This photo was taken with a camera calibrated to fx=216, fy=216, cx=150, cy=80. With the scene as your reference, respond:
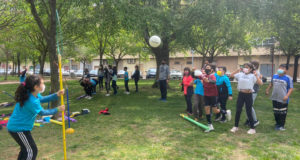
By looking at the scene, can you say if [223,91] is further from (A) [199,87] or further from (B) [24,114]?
(B) [24,114]

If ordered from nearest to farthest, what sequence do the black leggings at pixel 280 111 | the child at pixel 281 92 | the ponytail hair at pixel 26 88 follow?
the ponytail hair at pixel 26 88, the child at pixel 281 92, the black leggings at pixel 280 111

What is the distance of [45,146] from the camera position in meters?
4.87

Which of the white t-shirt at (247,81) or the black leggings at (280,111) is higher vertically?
the white t-shirt at (247,81)

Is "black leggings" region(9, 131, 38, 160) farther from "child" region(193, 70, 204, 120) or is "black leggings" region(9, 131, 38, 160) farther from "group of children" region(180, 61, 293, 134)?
"child" region(193, 70, 204, 120)

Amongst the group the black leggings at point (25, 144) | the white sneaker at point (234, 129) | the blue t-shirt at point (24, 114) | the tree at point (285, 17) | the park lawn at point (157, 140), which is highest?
the tree at point (285, 17)

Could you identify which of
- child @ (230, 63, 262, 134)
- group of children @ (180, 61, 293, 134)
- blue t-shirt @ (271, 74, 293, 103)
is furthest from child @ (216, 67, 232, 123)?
blue t-shirt @ (271, 74, 293, 103)

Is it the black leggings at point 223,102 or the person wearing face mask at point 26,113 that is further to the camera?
the black leggings at point 223,102

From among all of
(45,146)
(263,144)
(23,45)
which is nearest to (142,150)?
(45,146)

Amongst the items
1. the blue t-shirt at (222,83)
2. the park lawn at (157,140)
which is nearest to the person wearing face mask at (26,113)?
the park lawn at (157,140)

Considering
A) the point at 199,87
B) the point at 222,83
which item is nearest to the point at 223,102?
the point at 222,83

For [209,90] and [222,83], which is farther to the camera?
[222,83]

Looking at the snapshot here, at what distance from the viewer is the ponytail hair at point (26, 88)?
3.04 m

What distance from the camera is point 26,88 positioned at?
3092mm

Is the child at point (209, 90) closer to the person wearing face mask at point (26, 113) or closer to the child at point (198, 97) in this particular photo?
the child at point (198, 97)
